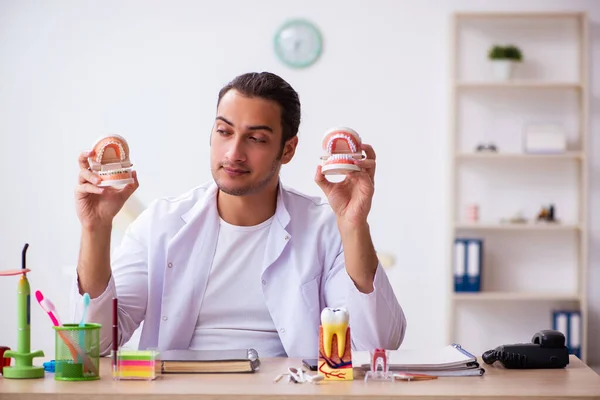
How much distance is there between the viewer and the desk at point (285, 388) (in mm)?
1570

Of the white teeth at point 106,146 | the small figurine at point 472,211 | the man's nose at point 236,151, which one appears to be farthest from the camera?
the small figurine at point 472,211

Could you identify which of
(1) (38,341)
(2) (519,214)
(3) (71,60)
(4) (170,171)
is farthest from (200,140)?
(2) (519,214)

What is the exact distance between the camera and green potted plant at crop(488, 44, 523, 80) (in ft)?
16.0

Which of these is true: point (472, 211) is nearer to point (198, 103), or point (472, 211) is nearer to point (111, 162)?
point (198, 103)

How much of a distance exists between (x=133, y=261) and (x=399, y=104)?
9.73 feet

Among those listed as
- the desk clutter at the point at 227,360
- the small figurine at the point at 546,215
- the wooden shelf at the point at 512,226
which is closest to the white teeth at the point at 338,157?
the desk clutter at the point at 227,360

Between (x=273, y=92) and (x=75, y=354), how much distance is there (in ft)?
3.18

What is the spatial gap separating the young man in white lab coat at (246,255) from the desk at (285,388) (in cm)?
47

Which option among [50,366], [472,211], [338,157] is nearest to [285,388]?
[50,366]

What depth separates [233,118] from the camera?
2.30m

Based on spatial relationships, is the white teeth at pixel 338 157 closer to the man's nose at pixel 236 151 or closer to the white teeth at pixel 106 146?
the man's nose at pixel 236 151

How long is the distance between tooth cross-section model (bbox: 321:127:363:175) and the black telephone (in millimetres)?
548

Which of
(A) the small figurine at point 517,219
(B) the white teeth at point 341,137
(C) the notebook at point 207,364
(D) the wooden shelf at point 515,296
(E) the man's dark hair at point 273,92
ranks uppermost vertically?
(E) the man's dark hair at point 273,92

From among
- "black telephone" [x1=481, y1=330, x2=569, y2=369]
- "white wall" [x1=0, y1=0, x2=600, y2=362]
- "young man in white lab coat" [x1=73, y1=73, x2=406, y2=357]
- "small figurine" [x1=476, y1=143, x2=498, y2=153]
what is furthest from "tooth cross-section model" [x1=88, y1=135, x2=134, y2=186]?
"small figurine" [x1=476, y1=143, x2=498, y2=153]
